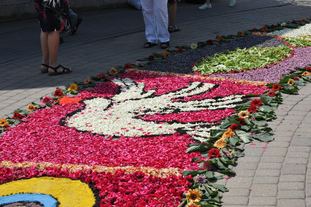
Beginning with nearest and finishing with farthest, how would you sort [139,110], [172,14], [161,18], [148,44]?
1. [139,110]
2. [161,18]
3. [148,44]
4. [172,14]

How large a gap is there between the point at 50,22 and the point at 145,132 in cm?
317

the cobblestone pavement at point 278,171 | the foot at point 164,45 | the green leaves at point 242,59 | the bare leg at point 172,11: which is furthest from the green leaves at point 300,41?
the cobblestone pavement at point 278,171

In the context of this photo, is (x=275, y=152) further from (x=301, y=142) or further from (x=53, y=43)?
(x=53, y=43)

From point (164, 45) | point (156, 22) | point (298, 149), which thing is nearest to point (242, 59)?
point (164, 45)

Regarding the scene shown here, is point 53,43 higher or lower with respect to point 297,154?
higher

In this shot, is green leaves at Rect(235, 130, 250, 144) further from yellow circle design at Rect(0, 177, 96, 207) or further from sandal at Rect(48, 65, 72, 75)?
sandal at Rect(48, 65, 72, 75)

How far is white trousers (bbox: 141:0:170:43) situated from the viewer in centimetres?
1005

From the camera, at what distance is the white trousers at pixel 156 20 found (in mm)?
10047

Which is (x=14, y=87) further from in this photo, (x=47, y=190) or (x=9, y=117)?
(x=47, y=190)

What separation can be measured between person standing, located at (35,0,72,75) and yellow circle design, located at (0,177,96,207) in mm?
3861

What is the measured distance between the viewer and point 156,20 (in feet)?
33.3

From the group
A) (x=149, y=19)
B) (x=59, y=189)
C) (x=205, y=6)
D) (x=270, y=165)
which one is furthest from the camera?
(x=205, y=6)

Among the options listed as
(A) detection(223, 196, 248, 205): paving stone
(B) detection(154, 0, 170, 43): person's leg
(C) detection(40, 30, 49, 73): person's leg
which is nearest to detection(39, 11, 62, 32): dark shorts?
(C) detection(40, 30, 49, 73): person's leg

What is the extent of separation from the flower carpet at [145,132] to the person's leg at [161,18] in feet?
4.06
